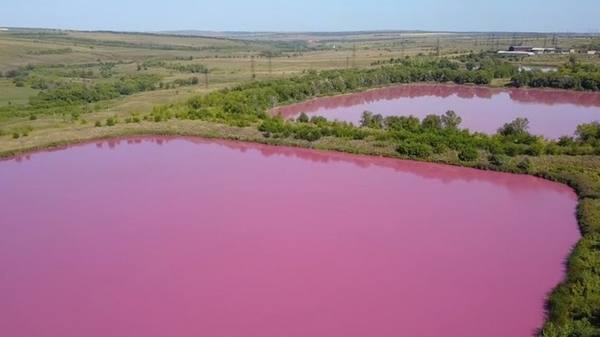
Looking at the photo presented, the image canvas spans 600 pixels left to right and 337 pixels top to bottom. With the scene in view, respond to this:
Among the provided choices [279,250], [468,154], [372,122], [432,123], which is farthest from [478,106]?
[279,250]

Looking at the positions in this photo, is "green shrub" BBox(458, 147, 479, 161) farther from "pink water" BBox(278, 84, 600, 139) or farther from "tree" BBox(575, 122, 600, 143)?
"pink water" BBox(278, 84, 600, 139)

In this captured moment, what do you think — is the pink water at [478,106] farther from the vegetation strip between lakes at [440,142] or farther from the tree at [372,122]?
the tree at [372,122]

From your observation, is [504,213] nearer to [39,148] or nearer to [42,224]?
[42,224]

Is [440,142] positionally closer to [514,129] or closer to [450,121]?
[450,121]

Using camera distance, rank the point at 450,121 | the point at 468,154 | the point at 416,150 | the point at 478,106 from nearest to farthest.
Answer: the point at 468,154, the point at 416,150, the point at 450,121, the point at 478,106

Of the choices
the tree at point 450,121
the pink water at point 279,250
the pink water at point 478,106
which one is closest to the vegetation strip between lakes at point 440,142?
the tree at point 450,121

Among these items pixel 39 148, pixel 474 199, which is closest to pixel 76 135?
pixel 39 148

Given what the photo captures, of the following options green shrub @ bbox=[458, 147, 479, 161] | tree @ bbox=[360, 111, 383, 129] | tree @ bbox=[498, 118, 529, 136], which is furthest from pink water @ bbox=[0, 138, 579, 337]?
tree @ bbox=[360, 111, 383, 129]
